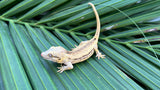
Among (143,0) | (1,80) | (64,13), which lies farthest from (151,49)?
(1,80)

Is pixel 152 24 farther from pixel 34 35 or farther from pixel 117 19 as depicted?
pixel 34 35

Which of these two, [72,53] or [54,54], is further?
[72,53]

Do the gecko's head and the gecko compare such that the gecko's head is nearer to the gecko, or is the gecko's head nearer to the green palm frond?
the gecko

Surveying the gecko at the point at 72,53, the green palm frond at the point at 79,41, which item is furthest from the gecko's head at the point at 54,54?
the green palm frond at the point at 79,41

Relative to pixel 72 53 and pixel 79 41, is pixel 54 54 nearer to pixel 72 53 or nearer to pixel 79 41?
pixel 72 53

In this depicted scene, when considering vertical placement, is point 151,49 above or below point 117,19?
below

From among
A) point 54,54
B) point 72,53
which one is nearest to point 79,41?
point 72,53
